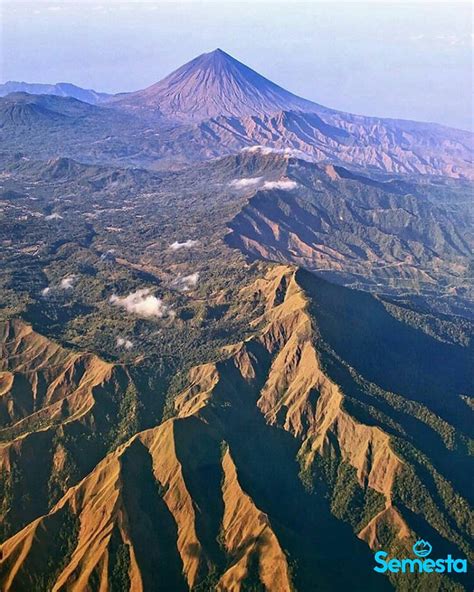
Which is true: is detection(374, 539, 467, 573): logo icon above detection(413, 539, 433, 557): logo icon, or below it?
below

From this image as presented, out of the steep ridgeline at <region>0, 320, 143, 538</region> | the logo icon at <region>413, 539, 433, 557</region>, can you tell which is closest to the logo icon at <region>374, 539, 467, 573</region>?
the logo icon at <region>413, 539, 433, 557</region>

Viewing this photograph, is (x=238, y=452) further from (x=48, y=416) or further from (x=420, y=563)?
(x=48, y=416)

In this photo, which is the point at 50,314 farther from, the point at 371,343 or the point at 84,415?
the point at 371,343

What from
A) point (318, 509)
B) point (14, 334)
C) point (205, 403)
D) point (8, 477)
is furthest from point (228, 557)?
point (14, 334)

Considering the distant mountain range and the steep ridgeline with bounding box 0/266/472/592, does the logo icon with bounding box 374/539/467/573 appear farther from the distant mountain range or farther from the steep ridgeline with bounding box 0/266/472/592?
the steep ridgeline with bounding box 0/266/472/592

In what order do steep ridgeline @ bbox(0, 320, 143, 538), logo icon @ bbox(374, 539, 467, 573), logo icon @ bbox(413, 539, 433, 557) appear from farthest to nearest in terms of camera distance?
steep ridgeline @ bbox(0, 320, 143, 538), logo icon @ bbox(413, 539, 433, 557), logo icon @ bbox(374, 539, 467, 573)

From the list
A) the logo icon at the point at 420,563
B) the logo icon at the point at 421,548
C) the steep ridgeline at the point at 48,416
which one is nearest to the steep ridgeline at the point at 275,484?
the logo icon at the point at 420,563
